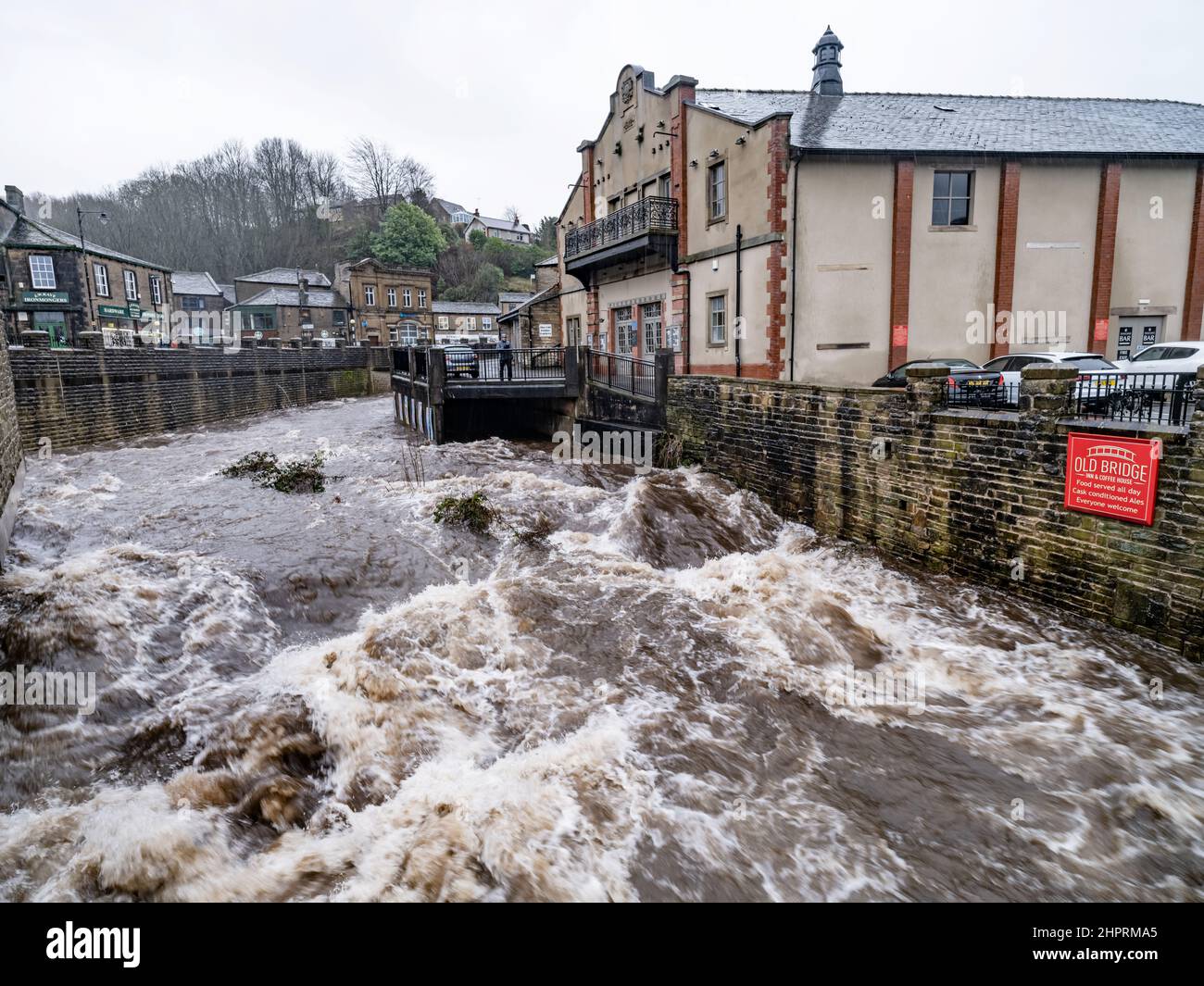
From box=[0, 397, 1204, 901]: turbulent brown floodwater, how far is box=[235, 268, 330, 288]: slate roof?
56.1 m

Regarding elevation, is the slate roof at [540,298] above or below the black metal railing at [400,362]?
above

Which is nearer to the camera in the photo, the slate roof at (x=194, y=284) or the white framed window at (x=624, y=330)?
the white framed window at (x=624, y=330)

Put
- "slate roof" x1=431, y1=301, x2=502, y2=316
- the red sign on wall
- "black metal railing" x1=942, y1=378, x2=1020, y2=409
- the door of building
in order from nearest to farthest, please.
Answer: the red sign on wall < "black metal railing" x1=942, y1=378, x2=1020, y2=409 < the door of building < "slate roof" x1=431, y1=301, x2=502, y2=316

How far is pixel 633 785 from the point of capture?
17.5ft

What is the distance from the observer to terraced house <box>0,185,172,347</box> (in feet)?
124

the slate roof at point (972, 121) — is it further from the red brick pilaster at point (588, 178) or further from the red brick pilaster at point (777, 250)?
the red brick pilaster at point (588, 178)

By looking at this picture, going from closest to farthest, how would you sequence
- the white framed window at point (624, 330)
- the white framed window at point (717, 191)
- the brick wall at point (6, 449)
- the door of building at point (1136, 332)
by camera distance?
the brick wall at point (6, 449), the white framed window at point (717, 191), the door of building at point (1136, 332), the white framed window at point (624, 330)

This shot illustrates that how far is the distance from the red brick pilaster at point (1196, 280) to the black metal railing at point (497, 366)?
18.6 metres

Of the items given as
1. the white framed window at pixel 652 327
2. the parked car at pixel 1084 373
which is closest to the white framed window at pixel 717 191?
the white framed window at pixel 652 327

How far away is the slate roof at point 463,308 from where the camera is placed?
63.0 m

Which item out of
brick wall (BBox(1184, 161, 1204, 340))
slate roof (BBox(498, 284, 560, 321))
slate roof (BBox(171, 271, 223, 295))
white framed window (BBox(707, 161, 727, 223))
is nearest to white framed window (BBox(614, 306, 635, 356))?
white framed window (BBox(707, 161, 727, 223))

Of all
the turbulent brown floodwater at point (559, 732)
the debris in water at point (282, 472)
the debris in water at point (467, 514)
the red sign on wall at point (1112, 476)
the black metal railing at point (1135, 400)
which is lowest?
the turbulent brown floodwater at point (559, 732)

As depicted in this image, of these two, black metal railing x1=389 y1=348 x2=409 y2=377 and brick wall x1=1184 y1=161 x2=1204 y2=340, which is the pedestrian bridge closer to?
black metal railing x1=389 y1=348 x2=409 y2=377
